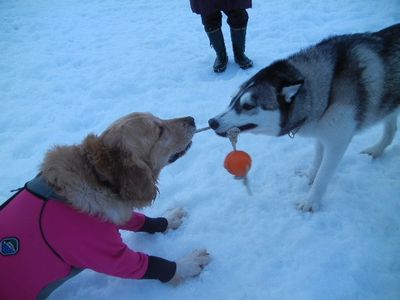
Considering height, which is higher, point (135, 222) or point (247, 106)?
point (247, 106)

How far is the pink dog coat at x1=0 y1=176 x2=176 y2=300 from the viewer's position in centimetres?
223

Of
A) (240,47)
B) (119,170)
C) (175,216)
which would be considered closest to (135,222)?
(175,216)

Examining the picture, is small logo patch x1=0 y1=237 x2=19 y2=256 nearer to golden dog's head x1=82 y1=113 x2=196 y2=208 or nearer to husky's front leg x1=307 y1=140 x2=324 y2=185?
golden dog's head x1=82 y1=113 x2=196 y2=208

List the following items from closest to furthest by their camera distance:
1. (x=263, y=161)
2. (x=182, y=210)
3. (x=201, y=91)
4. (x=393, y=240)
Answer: (x=393, y=240), (x=182, y=210), (x=263, y=161), (x=201, y=91)

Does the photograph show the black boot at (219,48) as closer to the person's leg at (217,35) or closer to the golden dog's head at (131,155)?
the person's leg at (217,35)

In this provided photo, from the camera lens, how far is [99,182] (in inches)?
94.8

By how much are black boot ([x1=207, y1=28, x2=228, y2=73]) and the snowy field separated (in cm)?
25

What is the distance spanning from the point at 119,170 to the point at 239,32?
4.41 meters

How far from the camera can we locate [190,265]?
2969 mm

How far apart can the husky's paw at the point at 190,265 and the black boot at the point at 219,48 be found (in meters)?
4.06

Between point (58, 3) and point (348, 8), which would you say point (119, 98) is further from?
point (58, 3)

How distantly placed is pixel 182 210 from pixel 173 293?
3.13 feet

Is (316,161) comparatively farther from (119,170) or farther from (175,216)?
(119,170)

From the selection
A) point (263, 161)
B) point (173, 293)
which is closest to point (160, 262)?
point (173, 293)
